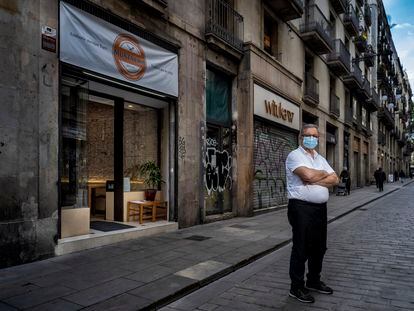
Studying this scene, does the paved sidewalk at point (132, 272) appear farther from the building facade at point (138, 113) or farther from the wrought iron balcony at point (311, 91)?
the wrought iron balcony at point (311, 91)

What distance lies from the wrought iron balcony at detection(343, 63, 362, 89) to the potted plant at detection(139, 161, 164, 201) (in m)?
20.1

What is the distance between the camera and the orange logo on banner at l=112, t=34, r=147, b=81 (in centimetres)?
742

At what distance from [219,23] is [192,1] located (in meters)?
1.59

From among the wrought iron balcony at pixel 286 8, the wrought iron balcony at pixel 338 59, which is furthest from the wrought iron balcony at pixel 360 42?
the wrought iron balcony at pixel 286 8

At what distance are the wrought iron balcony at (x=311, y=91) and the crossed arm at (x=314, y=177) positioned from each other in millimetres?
13686

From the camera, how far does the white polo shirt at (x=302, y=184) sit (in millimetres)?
4254

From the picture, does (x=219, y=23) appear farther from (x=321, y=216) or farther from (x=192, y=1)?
(x=321, y=216)

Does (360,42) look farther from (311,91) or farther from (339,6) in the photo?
(311,91)

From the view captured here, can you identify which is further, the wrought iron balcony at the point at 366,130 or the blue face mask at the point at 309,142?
the wrought iron balcony at the point at 366,130

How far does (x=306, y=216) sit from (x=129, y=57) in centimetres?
522

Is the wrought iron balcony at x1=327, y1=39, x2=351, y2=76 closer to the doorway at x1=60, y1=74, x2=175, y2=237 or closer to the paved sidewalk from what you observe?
the doorway at x1=60, y1=74, x2=175, y2=237

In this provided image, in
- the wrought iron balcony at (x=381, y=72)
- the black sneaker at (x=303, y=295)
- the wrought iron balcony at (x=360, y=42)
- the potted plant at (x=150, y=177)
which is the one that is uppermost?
the wrought iron balcony at (x=381, y=72)

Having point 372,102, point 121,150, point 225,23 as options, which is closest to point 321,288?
point 121,150

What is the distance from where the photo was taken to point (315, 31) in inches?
675
